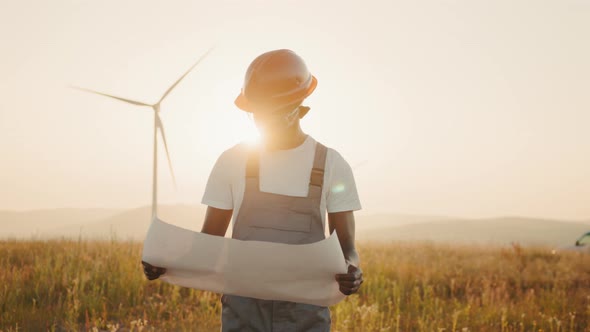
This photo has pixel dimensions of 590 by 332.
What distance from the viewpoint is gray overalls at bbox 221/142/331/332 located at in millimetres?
2449

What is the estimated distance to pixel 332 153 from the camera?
2.63 m

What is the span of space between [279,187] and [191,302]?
463cm

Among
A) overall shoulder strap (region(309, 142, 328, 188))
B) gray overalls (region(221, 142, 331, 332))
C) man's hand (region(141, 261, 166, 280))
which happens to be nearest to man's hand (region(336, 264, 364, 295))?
gray overalls (region(221, 142, 331, 332))

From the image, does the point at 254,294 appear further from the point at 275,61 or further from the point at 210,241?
the point at 275,61

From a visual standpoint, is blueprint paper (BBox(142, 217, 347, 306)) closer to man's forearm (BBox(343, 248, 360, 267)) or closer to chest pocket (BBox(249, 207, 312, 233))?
man's forearm (BBox(343, 248, 360, 267))

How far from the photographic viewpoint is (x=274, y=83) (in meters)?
2.55

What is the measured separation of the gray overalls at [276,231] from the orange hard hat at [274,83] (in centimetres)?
27

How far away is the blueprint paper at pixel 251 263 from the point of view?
210 cm

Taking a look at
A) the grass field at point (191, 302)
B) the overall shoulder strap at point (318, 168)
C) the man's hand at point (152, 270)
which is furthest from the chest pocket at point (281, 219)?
the grass field at point (191, 302)

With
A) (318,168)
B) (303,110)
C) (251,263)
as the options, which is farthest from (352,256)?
(303,110)

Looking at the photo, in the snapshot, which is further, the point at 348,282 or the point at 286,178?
the point at 286,178

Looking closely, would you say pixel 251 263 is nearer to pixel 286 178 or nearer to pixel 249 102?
pixel 286 178

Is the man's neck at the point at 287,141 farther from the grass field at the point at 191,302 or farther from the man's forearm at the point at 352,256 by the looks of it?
the grass field at the point at 191,302

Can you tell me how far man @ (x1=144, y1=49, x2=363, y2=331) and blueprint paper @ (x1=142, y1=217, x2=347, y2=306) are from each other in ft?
0.83
